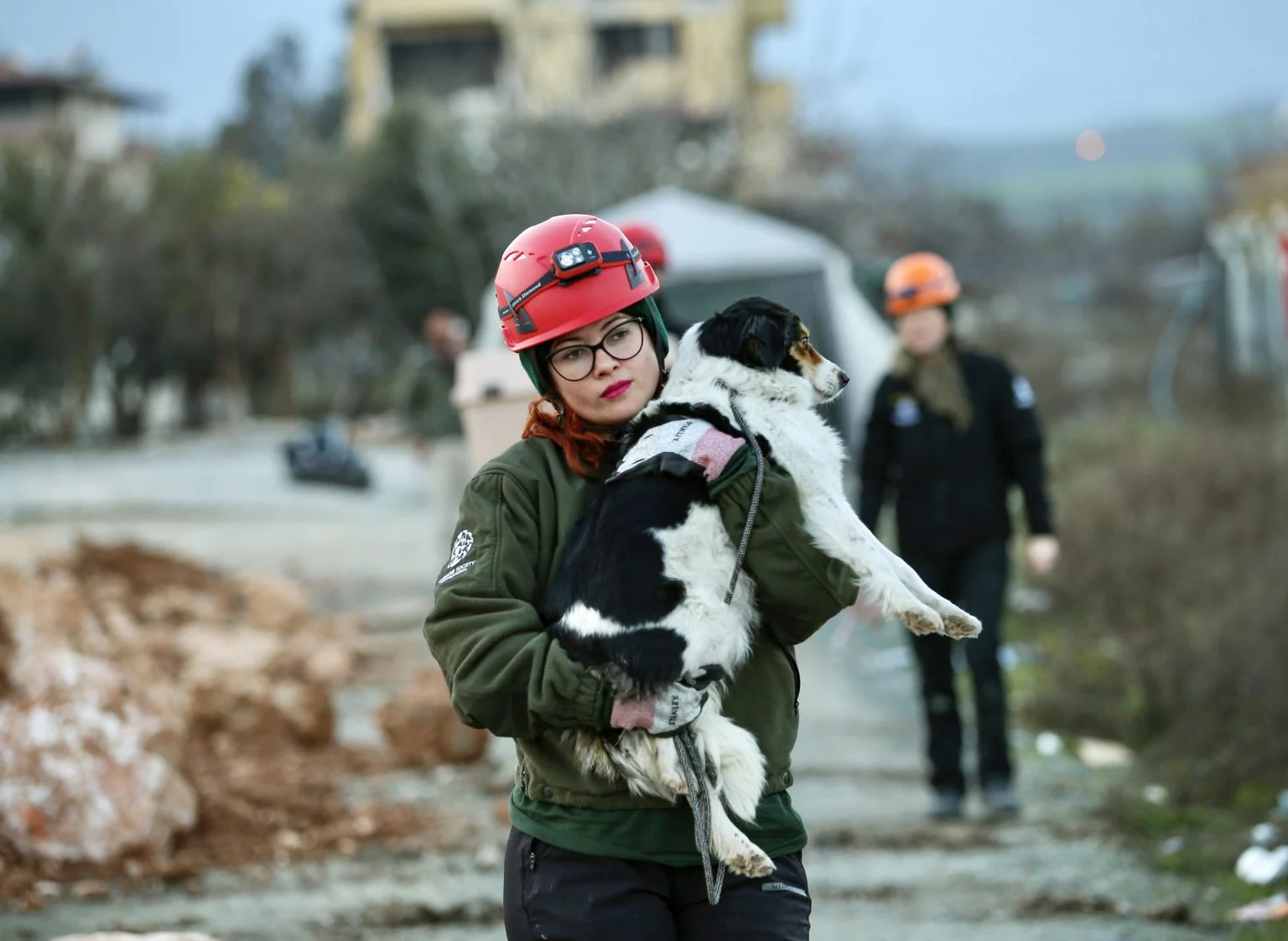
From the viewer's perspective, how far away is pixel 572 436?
2752 millimetres

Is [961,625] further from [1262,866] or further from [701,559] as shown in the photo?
[1262,866]

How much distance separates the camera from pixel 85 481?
24.2 metres

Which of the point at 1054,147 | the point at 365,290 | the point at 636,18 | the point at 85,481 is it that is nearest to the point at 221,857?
the point at 85,481

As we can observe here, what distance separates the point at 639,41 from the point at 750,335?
47.2 metres

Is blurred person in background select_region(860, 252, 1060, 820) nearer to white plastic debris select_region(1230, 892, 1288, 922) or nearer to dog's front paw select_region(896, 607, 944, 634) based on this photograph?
white plastic debris select_region(1230, 892, 1288, 922)

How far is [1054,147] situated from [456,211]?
39.9 meters

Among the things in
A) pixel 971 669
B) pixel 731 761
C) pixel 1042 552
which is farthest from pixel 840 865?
pixel 731 761

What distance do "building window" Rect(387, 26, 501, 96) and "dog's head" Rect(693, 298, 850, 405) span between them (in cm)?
4812

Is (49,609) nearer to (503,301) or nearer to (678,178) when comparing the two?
(503,301)

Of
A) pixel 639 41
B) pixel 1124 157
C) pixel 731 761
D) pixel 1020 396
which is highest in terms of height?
pixel 639 41

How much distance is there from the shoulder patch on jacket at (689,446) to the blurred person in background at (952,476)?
383 centimetres

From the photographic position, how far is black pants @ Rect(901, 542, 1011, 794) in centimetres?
638

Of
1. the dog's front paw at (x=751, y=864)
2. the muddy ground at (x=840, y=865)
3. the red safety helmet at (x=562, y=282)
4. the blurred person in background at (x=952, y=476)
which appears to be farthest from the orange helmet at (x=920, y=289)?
the dog's front paw at (x=751, y=864)

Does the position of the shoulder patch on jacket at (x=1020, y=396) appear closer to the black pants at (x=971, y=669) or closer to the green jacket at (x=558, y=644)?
the black pants at (x=971, y=669)
